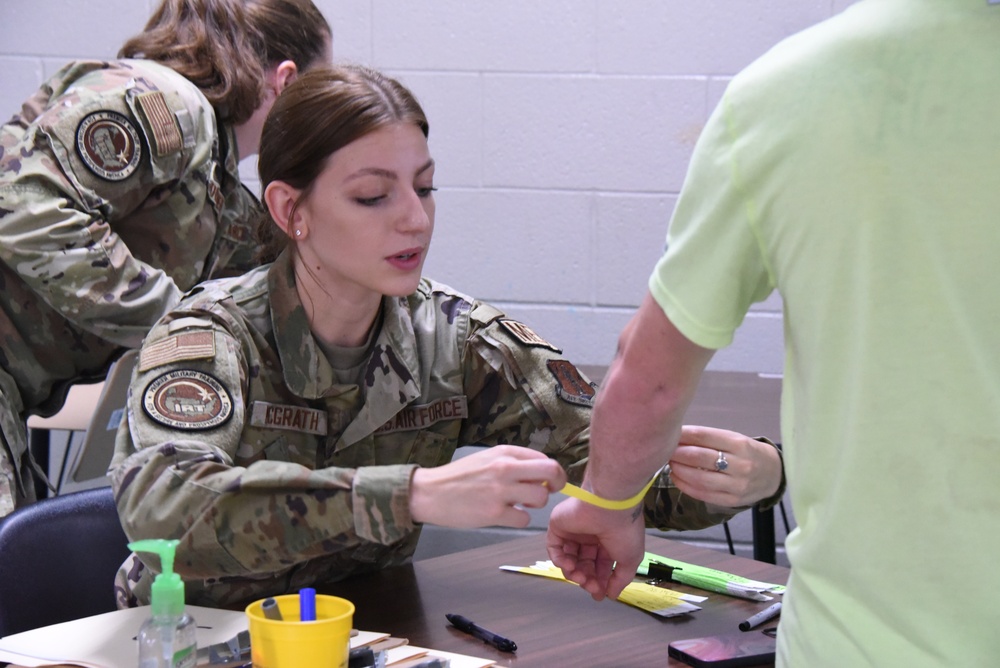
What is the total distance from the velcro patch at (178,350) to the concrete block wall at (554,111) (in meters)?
1.79

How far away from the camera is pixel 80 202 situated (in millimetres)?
1836

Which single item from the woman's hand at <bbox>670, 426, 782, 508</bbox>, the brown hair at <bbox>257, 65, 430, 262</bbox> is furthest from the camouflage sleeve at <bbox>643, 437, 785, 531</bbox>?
the brown hair at <bbox>257, 65, 430, 262</bbox>

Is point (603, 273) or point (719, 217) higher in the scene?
point (719, 217)

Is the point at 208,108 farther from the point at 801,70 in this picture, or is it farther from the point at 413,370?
the point at 801,70

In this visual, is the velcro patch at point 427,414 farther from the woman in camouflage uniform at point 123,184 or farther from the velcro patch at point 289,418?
the woman in camouflage uniform at point 123,184

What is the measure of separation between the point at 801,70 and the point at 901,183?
0.09 meters

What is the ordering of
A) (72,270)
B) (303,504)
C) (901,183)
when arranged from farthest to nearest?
(72,270) < (303,504) < (901,183)

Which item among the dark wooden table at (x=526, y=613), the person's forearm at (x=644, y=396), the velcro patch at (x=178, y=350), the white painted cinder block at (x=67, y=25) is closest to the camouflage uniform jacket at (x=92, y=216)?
the velcro patch at (x=178, y=350)

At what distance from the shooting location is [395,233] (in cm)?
140

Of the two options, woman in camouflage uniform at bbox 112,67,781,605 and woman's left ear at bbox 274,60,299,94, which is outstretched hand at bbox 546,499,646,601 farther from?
woman's left ear at bbox 274,60,299,94

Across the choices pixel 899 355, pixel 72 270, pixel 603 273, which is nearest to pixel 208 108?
pixel 72 270

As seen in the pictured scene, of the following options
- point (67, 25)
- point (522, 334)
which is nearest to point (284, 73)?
point (522, 334)

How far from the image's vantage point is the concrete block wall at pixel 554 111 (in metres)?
2.93

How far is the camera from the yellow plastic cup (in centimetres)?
87
